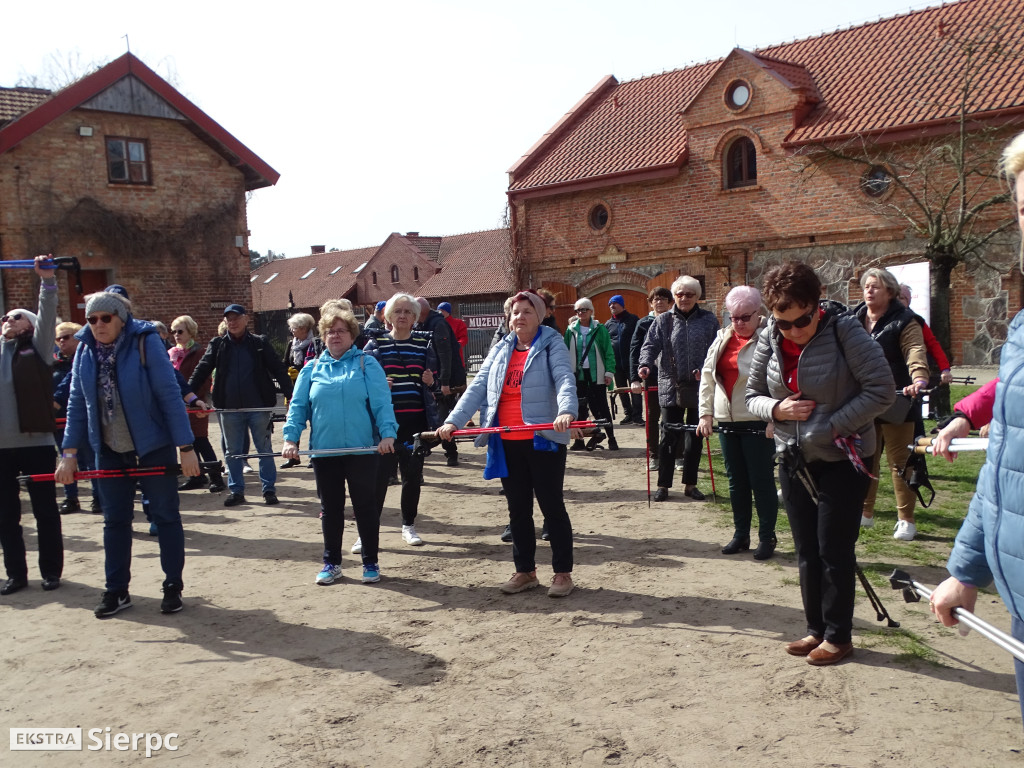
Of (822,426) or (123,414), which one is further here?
(123,414)

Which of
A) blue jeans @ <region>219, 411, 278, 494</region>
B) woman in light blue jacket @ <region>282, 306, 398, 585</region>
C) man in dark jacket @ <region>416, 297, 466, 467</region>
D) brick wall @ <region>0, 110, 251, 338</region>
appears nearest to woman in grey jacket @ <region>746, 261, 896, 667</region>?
woman in light blue jacket @ <region>282, 306, 398, 585</region>

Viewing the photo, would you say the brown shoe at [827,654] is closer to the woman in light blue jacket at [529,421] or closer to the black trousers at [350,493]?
the woman in light blue jacket at [529,421]

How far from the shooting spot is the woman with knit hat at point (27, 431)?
20.6ft

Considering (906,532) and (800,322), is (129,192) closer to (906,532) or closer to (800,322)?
(906,532)

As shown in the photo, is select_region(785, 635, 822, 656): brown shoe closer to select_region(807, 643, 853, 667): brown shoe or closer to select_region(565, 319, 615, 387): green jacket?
select_region(807, 643, 853, 667): brown shoe

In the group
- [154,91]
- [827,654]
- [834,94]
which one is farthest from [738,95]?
Result: [827,654]

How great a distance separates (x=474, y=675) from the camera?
4562 millimetres

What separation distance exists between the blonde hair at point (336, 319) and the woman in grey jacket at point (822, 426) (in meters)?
3.13

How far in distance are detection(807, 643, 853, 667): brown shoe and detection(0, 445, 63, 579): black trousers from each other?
212 inches

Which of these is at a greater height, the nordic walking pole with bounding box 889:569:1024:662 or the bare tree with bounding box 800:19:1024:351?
the bare tree with bounding box 800:19:1024:351

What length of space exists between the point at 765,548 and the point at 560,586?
1.69m

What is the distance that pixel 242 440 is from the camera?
9523 millimetres

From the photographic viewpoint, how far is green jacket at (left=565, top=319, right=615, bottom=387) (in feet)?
37.2

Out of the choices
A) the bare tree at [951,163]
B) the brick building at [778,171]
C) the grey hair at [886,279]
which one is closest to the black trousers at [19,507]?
the grey hair at [886,279]
